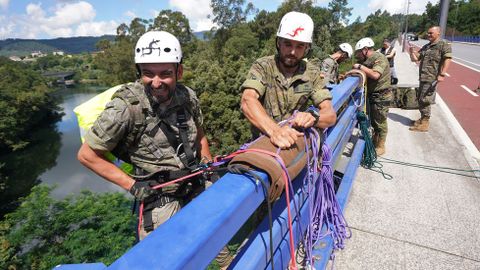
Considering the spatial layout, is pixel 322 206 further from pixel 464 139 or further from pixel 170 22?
pixel 170 22

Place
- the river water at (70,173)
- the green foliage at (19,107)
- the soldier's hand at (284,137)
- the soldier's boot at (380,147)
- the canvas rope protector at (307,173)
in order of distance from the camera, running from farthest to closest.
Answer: the green foliage at (19,107) < the river water at (70,173) < the soldier's boot at (380,147) < the soldier's hand at (284,137) < the canvas rope protector at (307,173)

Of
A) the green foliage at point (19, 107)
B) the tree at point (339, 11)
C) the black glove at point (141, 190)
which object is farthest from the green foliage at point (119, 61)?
the black glove at point (141, 190)

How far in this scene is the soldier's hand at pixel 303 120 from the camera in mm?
1932

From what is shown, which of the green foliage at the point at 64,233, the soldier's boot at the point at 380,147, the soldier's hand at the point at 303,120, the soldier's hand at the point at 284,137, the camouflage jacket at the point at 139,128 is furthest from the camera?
the green foliage at the point at 64,233

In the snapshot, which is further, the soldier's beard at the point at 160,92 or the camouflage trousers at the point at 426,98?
the camouflage trousers at the point at 426,98

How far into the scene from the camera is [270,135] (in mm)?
1807

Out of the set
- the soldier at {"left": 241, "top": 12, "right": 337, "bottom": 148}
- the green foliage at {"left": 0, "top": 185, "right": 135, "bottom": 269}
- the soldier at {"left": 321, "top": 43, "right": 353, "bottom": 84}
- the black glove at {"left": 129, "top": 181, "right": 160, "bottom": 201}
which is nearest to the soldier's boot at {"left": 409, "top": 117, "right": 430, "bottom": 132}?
the soldier at {"left": 321, "top": 43, "right": 353, "bottom": 84}

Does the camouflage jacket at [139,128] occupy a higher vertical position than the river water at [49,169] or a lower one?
higher

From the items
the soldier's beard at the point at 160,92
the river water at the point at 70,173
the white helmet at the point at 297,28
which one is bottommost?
the river water at the point at 70,173

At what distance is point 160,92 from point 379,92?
413 cm

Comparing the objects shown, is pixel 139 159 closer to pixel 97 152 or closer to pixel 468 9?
pixel 97 152

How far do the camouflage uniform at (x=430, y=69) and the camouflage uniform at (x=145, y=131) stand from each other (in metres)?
5.07

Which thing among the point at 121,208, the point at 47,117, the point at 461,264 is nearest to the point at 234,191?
the point at 461,264

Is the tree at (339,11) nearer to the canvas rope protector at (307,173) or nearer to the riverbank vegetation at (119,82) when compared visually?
the riverbank vegetation at (119,82)
